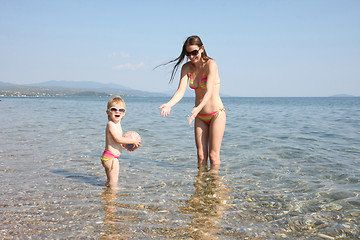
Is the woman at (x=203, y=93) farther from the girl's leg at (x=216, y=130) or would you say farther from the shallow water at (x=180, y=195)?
the shallow water at (x=180, y=195)

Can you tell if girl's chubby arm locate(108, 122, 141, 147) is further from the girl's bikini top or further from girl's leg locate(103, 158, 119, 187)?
the girl's bikini top

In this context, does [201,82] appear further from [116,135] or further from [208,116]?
[116,135]

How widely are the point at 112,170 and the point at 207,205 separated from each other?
1827 millimetres

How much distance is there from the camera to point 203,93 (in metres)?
5.88

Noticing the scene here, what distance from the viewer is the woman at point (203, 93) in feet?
18.0

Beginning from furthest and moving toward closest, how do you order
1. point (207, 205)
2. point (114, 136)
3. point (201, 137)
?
point (201, 137) < point (114, 136) < point (207, 205)

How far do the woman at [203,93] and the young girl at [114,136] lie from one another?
94 cm

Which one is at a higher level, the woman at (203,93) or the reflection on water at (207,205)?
the woman at (203,93)

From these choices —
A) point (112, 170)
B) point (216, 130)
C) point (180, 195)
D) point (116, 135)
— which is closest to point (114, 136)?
point (116, 135)

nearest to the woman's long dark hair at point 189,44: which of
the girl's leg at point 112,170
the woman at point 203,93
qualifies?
the woman at point 203,93

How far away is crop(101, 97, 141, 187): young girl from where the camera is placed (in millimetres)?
5016

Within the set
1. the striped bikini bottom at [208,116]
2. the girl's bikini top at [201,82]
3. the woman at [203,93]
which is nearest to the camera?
the woman at [203,93]

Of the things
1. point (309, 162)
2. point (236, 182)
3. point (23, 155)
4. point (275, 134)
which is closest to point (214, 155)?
point (236, 182)

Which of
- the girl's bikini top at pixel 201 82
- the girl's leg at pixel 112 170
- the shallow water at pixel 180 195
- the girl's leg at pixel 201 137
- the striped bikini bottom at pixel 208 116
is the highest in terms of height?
the girl's bikini top at pixel 201 82
